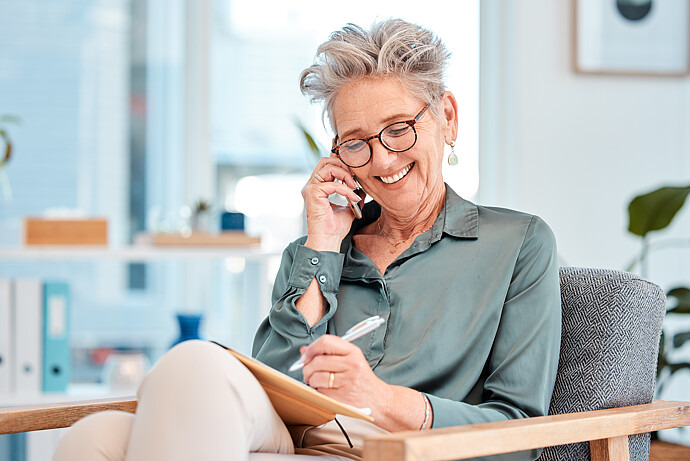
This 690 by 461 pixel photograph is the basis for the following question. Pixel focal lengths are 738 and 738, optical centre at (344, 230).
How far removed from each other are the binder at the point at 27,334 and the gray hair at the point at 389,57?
1.39 metres

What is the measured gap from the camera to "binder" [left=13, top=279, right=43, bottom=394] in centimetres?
235

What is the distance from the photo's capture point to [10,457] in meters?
2.24

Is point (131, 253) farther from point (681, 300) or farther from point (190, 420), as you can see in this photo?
point (681, 300)

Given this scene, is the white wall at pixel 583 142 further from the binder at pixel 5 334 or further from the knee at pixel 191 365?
the knee at pixel 191 365

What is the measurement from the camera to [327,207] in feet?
4.90

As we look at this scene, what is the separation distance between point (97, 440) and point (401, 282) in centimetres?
62

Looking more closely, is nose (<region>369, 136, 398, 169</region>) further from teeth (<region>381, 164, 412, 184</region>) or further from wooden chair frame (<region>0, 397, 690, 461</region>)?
wooden chair frame (<region>0, 397, 690, 461</region>)

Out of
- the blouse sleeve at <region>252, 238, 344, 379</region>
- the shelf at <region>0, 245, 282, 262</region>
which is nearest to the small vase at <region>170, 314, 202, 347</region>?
the shelf at <region>0, 245, 282, 262</region>

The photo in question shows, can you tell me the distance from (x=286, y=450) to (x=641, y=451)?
635 millimetres

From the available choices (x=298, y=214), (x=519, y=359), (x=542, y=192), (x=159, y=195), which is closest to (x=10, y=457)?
(x=159, y=195)

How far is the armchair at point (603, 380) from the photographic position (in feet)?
4.00

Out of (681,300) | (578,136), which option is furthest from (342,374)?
(578,136)

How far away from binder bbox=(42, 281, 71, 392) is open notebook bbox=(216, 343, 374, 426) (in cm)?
139

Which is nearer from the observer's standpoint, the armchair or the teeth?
the armchair
